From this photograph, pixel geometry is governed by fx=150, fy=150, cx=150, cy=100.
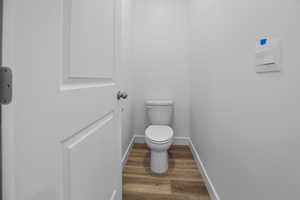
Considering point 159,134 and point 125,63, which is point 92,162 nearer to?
point 159,134

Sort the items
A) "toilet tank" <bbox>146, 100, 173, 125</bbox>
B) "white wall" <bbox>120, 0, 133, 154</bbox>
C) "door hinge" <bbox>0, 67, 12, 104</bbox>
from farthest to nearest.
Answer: "toilet tank" <bbox>146, 100, 173, 125</bbox> → "white wall" <bbox>120, 0, 133, 154</bbox> → "door hinge" <bbox>0, 67, 12, 104</bbox>

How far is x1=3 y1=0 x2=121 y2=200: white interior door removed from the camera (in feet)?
0.97

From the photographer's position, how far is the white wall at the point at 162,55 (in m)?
2.19

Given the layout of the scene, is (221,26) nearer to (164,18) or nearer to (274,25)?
(274,25)

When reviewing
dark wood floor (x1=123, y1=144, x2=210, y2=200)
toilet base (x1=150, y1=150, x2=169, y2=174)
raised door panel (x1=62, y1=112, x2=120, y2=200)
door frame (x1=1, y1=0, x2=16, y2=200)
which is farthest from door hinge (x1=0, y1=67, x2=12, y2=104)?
toilet base (x1=150, y1=150, x2=169, y2=174)

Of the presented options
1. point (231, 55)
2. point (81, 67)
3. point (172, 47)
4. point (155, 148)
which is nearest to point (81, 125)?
point (81, 67)

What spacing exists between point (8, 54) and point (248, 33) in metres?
0.95

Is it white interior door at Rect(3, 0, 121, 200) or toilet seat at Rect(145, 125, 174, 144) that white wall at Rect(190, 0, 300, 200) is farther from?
white interior door at Rect(3, 0, 121, 200)

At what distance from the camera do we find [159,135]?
160 cm

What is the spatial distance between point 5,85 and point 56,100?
14 centimetres

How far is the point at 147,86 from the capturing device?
227cm

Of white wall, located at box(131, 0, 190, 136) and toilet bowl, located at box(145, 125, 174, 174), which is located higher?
white wall, located at box(131, 0, 190, 136)

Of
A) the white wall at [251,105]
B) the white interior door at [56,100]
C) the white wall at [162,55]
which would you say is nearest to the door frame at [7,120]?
the white interior door at [56,100]

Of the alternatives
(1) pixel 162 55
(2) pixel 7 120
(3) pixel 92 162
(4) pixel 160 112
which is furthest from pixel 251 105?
(1) pixel 162 55
